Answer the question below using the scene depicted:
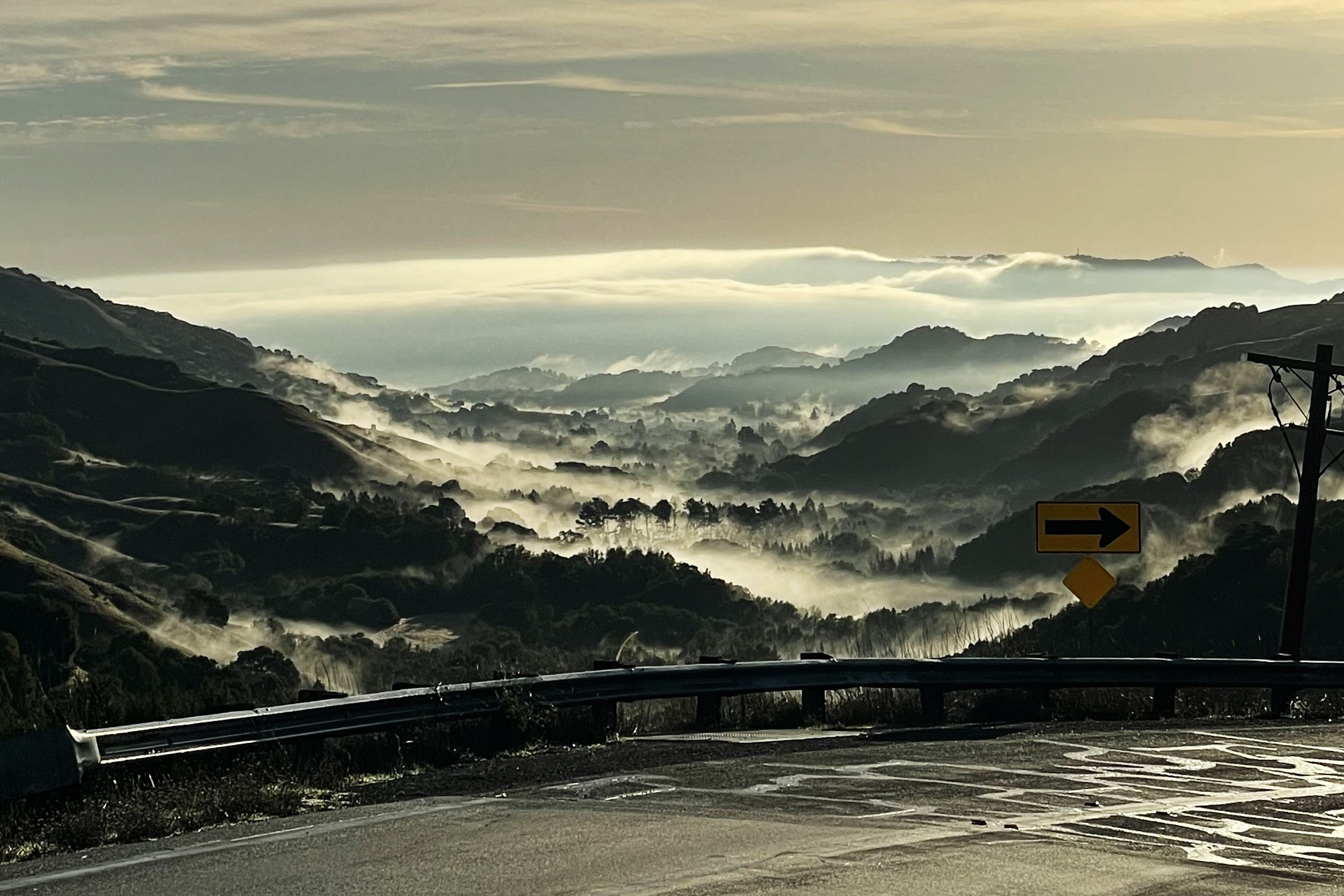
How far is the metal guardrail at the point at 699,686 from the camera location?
539 inches

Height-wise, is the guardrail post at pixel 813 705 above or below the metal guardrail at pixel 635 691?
below

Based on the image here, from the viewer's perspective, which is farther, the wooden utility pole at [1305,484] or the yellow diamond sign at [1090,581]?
the wooden utility pole at [1305,484]

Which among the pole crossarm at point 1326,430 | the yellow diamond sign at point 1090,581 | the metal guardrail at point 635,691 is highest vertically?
the pole crossarm at point 1326,430

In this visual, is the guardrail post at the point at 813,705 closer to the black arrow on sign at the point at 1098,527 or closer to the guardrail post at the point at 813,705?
the guardrail post at the point at 813,705

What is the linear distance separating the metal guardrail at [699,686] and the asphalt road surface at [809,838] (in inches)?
59.9

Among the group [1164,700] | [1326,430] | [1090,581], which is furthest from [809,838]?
[1326,430]

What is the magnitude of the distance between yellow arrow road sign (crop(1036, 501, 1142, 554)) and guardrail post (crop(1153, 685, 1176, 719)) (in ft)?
8.51

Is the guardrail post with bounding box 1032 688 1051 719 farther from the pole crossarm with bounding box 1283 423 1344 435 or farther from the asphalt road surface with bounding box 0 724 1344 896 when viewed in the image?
the pole crossarm with bounding box 1283 423 1344 435

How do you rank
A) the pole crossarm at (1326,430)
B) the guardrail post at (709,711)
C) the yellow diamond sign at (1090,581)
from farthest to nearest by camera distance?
1. the pole crossarm at (1326,430)
2. the yellow diamond sign at (1090,581)
3. the guardrail post at (709,711)

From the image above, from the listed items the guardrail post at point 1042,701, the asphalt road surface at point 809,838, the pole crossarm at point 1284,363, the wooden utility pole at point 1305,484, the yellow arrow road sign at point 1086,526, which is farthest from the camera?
the wooden utility pole at point 1305,484

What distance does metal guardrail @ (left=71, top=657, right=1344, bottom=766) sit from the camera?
13.7 metres

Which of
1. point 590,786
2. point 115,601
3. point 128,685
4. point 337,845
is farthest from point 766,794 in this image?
point 115,601

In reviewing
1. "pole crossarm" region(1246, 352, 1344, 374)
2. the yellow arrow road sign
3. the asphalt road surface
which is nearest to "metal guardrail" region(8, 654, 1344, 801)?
the asphalt road surface

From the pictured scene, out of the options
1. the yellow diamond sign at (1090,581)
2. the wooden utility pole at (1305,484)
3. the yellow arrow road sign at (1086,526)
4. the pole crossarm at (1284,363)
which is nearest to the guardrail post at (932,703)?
the yellow diamond sign at (1090,581)
